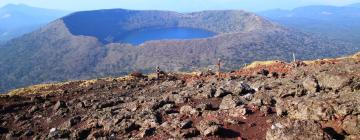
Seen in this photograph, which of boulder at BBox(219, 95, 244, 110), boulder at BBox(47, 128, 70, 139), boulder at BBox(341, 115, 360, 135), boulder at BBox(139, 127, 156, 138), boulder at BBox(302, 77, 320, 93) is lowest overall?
boulder at BBox(47, 128, 70, 139)

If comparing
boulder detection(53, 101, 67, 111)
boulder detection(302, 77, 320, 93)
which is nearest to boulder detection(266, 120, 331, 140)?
boulder detection(302, 77, 320, 93)

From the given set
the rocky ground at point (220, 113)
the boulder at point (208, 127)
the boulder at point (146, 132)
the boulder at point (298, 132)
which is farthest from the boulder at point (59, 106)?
the boulder at point (298, 132)

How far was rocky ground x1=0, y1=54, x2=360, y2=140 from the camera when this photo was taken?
2144 centimetres

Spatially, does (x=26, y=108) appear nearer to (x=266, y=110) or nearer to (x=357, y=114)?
(x=266, y=110)

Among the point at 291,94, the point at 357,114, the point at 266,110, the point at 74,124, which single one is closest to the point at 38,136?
the point at 74,124

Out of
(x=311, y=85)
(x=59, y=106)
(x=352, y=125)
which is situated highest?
(x=352, y=125)

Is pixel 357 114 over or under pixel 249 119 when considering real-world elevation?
over

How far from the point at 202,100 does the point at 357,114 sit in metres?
13.5

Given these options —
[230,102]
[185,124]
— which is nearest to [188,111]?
[230,102]

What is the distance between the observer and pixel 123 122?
26.8m

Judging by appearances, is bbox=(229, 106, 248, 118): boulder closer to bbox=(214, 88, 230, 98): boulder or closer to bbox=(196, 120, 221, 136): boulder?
bbox=(196, 120, 221, 136): boulder

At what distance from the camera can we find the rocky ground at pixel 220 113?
21438 millimetres

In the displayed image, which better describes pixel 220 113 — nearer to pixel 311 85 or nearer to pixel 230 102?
pixel 230 102

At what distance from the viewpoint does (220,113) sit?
88.8 ft
